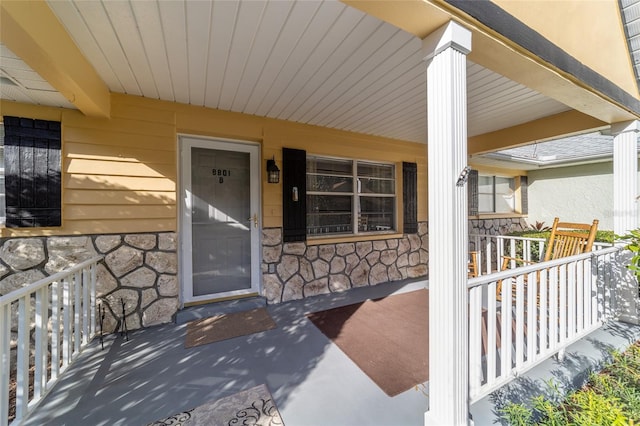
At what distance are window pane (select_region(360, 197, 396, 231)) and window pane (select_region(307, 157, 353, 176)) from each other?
1.87 feet

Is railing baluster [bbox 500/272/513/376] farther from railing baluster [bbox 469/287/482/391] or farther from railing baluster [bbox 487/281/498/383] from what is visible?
railing baluster [bbox 469/287/482/391]

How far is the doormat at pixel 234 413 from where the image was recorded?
1535mm

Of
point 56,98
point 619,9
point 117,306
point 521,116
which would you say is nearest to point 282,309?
point 117,306

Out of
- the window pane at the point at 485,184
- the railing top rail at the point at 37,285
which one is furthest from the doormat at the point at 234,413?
the window pane at the point at 485,184

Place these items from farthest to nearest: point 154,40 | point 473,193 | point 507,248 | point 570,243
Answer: point 473,193 → point 507,248 → point 570,243 → point 154,40

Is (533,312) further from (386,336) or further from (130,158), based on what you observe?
(130,158)

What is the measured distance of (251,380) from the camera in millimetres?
1913

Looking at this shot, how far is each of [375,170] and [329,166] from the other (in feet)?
3.13

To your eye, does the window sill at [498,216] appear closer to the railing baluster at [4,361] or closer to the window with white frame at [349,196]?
the window with white frame at [349,196]

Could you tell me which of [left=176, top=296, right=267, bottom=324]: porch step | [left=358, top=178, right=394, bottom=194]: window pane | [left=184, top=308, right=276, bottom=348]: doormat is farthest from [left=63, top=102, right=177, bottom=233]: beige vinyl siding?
[left=358, top=178, right=394, bottom=194]: window pane

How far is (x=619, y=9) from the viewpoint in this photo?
247cm

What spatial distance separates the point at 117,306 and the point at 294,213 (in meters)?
2.20

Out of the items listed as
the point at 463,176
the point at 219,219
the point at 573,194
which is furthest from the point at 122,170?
the point at 573,194

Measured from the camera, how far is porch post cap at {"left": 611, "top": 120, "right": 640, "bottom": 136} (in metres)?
2.73
